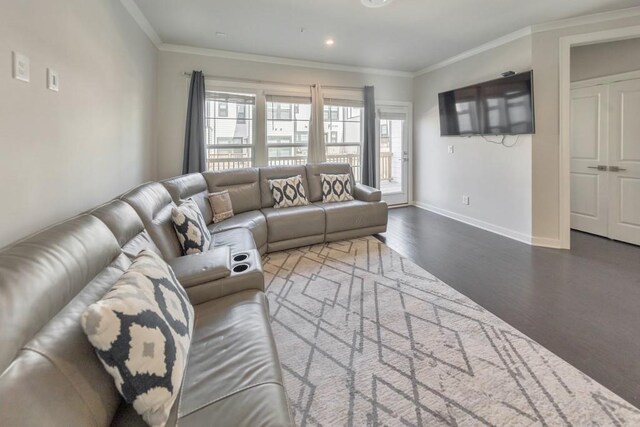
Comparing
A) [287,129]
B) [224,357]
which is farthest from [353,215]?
[224,357]

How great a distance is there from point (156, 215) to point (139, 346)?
4.50 ft

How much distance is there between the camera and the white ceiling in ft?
9.60

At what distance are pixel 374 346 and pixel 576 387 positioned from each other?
38.1 inches

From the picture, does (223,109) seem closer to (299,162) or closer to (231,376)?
(299,162)

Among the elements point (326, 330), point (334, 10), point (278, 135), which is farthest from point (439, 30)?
point (326, 330)

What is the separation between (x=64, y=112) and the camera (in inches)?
72.5

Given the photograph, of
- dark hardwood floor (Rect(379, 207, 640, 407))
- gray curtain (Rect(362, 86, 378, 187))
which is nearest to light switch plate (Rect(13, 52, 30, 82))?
dark hardwood floor (Rect(379, 207, 640, 407))

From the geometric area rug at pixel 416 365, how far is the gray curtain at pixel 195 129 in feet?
7.82

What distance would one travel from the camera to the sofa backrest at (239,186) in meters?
3.59

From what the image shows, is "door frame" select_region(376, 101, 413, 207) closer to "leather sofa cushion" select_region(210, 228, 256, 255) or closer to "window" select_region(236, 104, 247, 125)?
"window" select_region(236, 104, 247, 125)

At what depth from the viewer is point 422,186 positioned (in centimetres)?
564

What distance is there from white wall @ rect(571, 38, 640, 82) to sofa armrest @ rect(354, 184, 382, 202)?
9.49 feet

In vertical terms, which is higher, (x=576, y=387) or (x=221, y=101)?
(x=221, y=101)

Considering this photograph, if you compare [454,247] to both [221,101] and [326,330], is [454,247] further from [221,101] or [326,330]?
→ [221,101]
